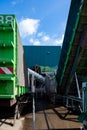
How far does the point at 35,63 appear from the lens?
3180cm

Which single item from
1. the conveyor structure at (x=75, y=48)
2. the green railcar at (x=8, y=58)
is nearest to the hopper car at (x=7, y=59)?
the green railcar at (x=8, y=58)

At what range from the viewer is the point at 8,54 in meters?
7.16

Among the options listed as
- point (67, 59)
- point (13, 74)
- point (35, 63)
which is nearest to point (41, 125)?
point (13, 74)

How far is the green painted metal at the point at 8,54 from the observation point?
6.99 metres

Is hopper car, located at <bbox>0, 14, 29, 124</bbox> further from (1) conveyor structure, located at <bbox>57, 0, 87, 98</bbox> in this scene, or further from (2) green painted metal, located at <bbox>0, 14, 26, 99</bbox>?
(1) conveyor structure, located at <bbox>57, 0, 87, 98</bbox>

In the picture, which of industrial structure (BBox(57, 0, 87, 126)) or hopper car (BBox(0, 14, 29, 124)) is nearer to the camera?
hopper car (BBox(0, 14, 29, 124))

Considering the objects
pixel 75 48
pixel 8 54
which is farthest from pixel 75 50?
pixel 8 54

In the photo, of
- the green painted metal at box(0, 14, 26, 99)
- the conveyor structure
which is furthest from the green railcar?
the conveyor structure

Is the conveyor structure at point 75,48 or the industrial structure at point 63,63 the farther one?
the conveyor structure at point 75,48

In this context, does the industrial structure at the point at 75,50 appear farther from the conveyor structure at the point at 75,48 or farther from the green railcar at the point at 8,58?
the green railcar at the point at 8,58

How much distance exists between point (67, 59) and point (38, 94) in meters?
13.9

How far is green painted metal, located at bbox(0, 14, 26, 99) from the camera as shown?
699 centimetres

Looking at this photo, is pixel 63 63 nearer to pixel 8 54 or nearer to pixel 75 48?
pixel 75 48

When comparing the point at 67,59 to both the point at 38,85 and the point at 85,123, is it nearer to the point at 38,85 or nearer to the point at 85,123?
the point at 85,123
